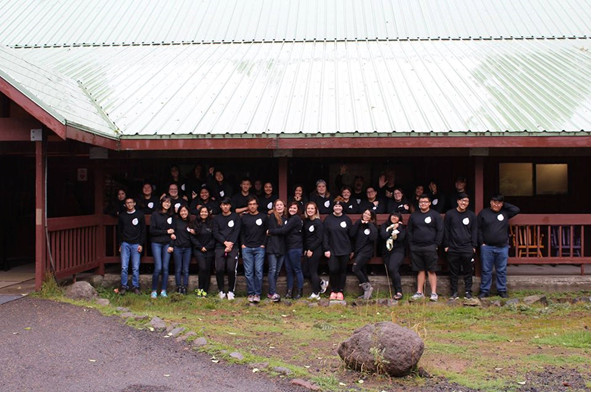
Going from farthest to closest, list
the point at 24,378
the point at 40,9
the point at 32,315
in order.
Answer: the point at 40,9, the point at 32,315, the point at 24,378

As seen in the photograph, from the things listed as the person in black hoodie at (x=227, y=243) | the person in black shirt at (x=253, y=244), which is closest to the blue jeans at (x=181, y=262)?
the person in black hoodie at (x=227, y=243)

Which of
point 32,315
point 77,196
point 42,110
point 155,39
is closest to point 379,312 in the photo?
point 32,315

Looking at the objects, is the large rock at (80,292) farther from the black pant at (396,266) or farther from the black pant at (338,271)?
the black pant at (396,266)

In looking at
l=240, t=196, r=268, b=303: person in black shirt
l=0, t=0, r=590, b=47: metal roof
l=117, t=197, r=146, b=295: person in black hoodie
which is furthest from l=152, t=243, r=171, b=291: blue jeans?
l=0, t=0, r=590, b=47: metal roof

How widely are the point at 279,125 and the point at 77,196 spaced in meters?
5.58

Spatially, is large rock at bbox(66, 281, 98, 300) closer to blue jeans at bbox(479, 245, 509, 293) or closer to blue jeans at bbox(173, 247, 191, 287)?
blue jeans at bbox(173, 247, 191, 287)

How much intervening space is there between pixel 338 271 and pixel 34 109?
5163 millimetres

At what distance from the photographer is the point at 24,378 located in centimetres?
547

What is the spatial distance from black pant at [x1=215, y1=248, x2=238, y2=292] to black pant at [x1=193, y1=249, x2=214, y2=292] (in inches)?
8.2

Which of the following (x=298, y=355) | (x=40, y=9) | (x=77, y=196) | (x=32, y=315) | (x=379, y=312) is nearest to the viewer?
(x=298, y=355)

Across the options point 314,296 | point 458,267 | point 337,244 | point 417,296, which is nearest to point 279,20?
point 337,244

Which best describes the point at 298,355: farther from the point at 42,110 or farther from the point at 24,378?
the point at 42,110

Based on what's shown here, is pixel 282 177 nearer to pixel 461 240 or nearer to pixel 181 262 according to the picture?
pixel 181 262

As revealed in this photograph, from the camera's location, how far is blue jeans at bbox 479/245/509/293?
32.0ft
